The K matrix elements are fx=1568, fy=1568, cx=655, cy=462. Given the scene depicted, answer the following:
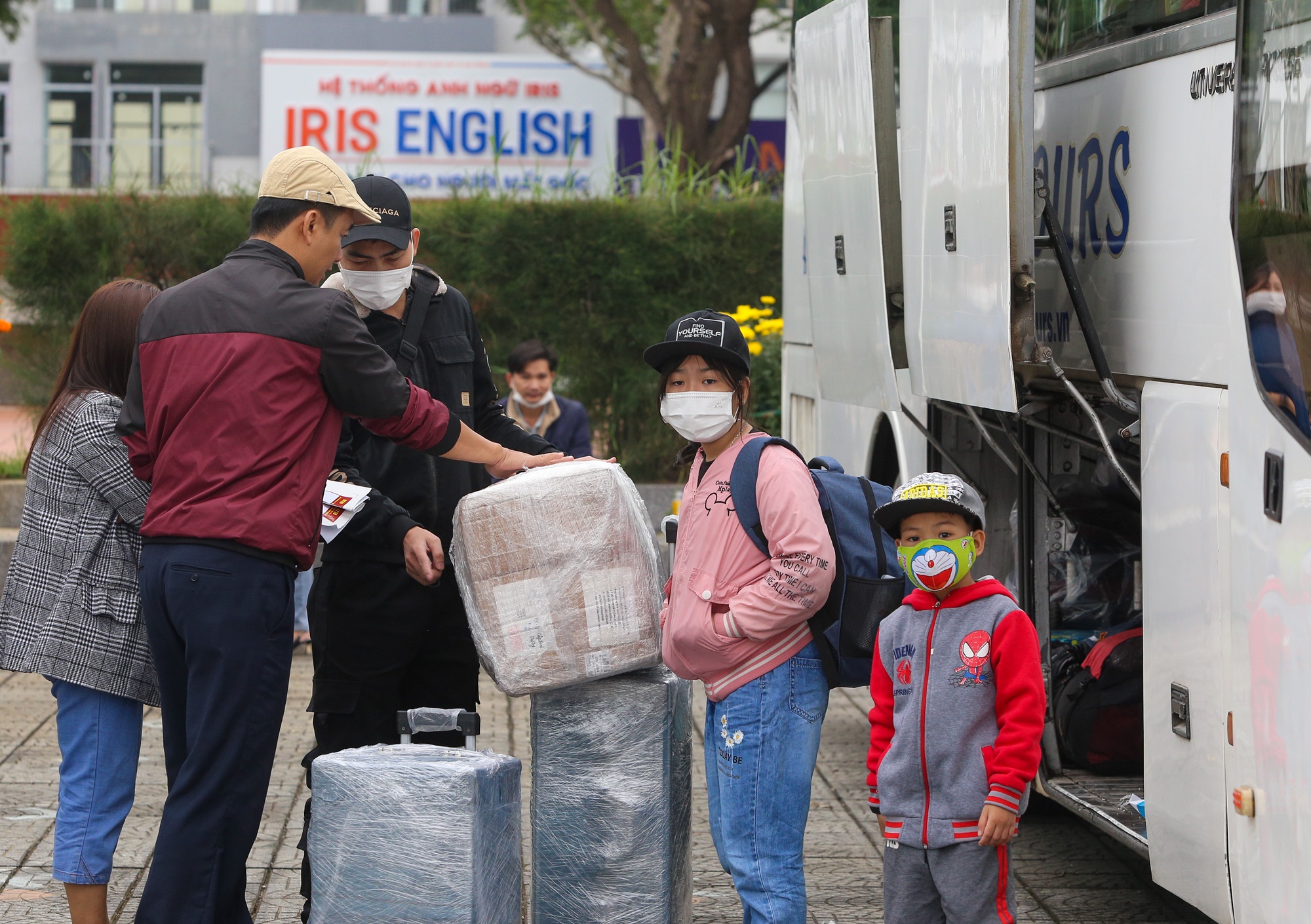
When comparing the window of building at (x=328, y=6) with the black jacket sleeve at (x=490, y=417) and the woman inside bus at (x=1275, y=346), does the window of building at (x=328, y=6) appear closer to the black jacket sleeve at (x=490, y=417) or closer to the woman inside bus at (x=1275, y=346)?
the black jacket sleeve at (x=490, y=417)

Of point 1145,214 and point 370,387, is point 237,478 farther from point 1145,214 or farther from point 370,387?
point 1145,214

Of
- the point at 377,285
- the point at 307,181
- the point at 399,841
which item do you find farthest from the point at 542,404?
the point at 399,841

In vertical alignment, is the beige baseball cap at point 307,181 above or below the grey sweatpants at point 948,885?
above

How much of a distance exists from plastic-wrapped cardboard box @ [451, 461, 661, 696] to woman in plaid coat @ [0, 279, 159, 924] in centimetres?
91

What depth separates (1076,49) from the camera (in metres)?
4.42

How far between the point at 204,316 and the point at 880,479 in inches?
137

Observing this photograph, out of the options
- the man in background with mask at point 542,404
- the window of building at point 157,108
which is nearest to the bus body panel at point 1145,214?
the man in background with mask at point 542,404

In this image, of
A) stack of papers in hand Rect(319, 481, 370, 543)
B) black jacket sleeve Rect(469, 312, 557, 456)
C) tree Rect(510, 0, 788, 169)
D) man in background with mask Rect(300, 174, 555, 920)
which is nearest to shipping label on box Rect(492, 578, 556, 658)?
man in background with mask Rect(300, 174, 555, 920)

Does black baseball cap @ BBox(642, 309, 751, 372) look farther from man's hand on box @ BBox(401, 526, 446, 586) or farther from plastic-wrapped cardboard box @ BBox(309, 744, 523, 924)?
plastic-wrapped cardboard box @ BBox(309, 744, 523, 924)

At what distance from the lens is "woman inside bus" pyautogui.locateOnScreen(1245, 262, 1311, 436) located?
2.99m

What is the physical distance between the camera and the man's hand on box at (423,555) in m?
3.85

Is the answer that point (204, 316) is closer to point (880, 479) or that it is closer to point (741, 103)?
point (880, 479)

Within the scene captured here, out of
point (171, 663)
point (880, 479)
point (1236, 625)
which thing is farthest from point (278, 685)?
point (880, 479)

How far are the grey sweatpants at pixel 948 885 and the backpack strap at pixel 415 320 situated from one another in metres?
1.74
